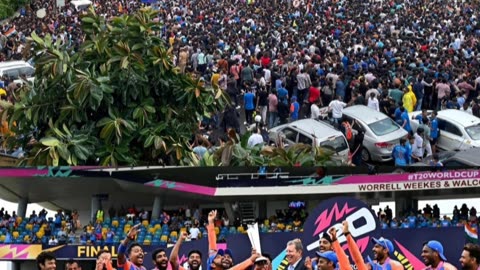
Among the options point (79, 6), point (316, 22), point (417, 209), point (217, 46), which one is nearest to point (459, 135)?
point (417, 209)

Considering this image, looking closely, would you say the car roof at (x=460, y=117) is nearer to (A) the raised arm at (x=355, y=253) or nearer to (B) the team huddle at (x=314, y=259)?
(B) the team huddle at (x=314, y=259)

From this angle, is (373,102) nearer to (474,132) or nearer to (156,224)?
(474,132)

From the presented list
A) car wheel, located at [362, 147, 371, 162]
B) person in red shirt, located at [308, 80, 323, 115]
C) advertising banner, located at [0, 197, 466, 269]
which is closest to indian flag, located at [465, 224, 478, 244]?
advertising banner, located at [0, 197, 466, 269]

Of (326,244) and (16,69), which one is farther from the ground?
(16,69)

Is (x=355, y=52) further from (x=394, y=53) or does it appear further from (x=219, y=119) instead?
(x=219, y=119)

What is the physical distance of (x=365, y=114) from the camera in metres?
35.5

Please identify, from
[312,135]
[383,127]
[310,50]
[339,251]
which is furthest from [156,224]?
[310,50]

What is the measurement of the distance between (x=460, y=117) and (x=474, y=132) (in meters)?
0.69

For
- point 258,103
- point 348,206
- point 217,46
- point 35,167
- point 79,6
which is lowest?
point 348,206

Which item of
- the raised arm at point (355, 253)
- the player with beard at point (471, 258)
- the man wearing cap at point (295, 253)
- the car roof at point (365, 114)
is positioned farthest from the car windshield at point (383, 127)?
the player with beard at point (471, 258)

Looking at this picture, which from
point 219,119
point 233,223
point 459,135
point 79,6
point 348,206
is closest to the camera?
point 348,206

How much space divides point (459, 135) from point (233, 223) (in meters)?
6.96

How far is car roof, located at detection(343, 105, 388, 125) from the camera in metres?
35.2

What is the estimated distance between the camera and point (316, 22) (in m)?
55.8
